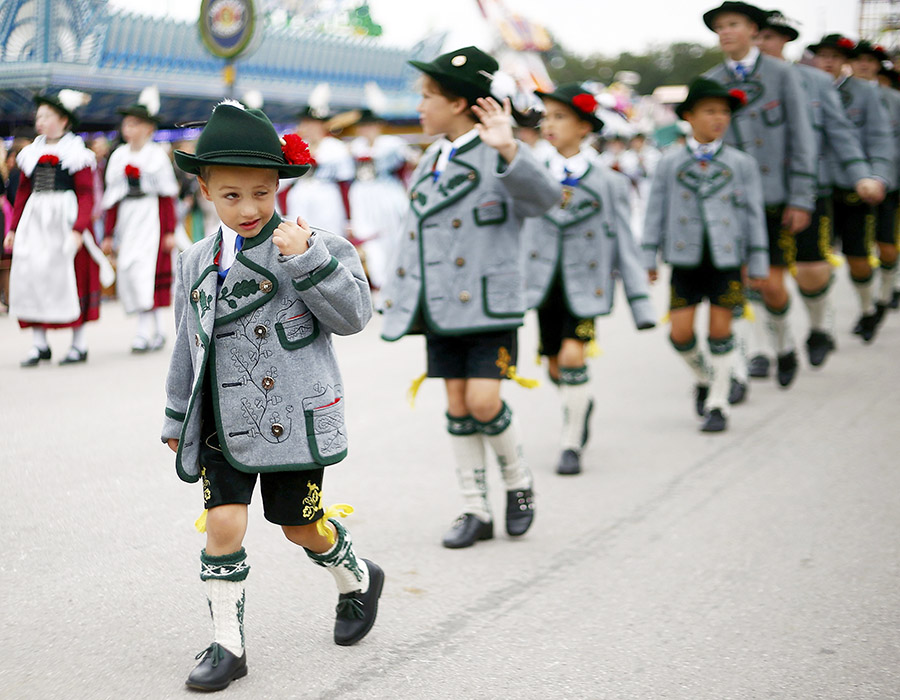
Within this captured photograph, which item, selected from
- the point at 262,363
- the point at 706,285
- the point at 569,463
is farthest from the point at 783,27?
the point at 262,363

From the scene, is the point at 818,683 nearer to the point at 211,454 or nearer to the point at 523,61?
the point at 211,454

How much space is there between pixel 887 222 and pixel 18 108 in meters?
10.6

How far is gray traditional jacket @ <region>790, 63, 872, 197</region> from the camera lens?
8.34m

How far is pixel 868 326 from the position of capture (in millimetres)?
10039

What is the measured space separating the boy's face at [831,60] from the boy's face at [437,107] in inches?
237

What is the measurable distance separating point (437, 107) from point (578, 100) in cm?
154

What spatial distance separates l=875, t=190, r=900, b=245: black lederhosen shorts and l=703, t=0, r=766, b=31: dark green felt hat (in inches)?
142

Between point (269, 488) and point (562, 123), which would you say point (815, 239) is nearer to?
point (562, 123)

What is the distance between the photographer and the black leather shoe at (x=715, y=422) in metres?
6.94

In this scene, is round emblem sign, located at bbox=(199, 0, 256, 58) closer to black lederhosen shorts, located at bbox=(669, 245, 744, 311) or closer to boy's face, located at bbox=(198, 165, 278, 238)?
black lederhosen shorts, located at bbox=(669, 245, 744, 311)

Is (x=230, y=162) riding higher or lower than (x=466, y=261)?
higher

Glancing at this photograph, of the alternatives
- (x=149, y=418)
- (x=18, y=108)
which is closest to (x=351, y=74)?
(x=18, y=108)

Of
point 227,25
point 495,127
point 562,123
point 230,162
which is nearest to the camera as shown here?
point 230,162

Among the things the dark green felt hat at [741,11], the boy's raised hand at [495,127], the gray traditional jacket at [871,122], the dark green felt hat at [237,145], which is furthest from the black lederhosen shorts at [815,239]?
the dark green felt hat at [237,145]
